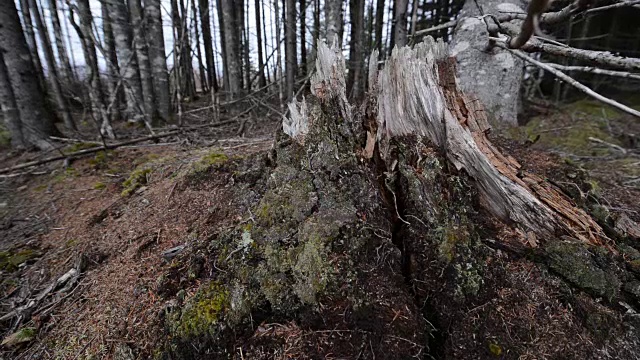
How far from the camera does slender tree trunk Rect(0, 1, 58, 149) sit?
17.4 ft

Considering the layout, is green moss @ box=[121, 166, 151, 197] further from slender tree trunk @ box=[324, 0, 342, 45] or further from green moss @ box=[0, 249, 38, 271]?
slender tree trunk @ box=[324, 0, 342, 45]

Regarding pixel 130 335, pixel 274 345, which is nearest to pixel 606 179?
pixel 274 345

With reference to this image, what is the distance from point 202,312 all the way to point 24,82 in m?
6.70

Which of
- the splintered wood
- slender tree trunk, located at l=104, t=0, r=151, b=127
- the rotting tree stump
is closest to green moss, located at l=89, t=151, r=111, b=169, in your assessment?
slender tree trunk, located at l=104, t=0, r=151, b=127

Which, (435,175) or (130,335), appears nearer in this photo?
(130,335)

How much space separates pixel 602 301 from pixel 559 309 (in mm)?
224

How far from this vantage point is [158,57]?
7.99 metres

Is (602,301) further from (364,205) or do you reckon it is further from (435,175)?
(364,205)

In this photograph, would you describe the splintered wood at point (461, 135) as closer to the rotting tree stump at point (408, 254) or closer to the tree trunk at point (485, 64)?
the rotting tree stump at point (408, 254)

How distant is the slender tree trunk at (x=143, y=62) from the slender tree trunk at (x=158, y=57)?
201mm

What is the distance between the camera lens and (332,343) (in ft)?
4.75

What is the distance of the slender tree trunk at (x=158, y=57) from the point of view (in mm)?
7602

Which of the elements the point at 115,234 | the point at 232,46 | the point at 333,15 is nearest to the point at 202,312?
the point at 115,234

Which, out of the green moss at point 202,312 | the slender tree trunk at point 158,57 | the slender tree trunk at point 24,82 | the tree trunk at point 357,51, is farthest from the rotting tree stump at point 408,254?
the slender tree trunk at point 158,57
